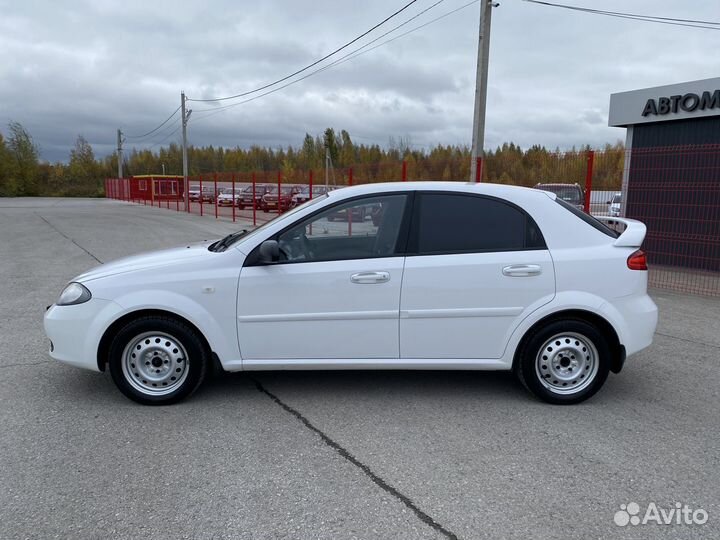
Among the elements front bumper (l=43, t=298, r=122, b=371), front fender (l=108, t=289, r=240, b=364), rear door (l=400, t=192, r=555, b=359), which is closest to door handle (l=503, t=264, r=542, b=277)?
rear door (l=400, t=192, r=555, b=359)

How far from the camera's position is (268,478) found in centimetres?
308

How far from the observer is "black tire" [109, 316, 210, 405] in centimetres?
398

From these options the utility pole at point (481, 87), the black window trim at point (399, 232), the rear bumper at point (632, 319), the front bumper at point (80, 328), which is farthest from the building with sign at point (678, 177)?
the front bumper at point (80, 328)

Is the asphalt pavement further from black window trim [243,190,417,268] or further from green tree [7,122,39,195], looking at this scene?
green tree [7,122,39,195]

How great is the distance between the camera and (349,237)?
14.4 ft

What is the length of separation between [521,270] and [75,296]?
331cm

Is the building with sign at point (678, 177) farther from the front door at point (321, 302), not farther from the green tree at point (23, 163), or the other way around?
the green tree at point (23, 163)

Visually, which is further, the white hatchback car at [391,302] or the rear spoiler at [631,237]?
the rear spoiler at [631,237]

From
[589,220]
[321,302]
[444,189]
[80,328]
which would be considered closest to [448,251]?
[444,189]

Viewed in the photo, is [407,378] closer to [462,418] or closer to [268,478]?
[462,418]

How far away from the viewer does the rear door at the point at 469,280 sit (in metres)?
3.97

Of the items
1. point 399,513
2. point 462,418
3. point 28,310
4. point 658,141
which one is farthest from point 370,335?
point 658,141

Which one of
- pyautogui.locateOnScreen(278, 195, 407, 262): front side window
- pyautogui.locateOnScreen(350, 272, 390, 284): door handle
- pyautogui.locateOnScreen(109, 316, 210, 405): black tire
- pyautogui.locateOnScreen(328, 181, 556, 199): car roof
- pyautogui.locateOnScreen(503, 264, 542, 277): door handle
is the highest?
pyautogui.locateOnScreen(328, 181, 556, 199): car roof

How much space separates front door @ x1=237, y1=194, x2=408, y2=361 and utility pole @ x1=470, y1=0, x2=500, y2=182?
27.3 ft
